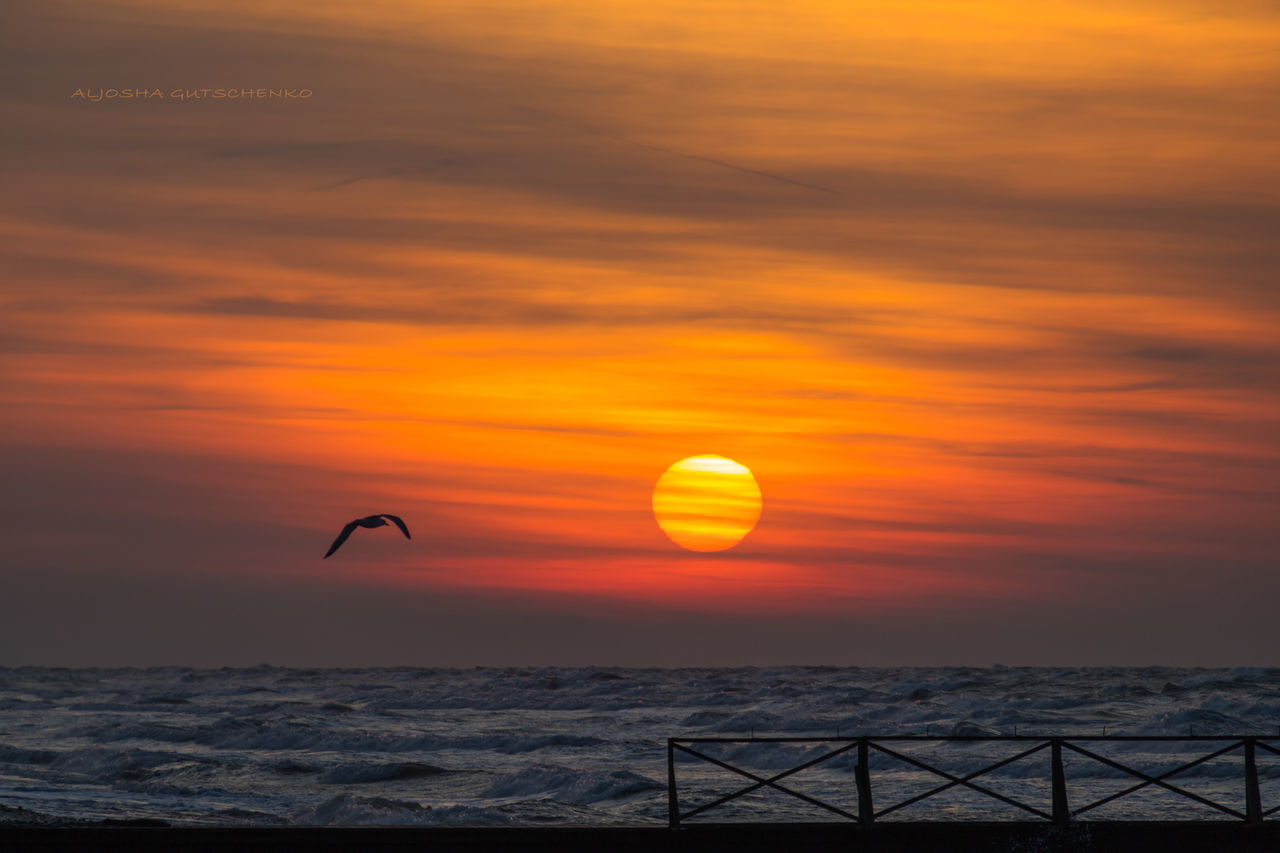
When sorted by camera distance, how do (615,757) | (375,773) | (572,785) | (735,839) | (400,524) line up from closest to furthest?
(735,839)
(400,524)
(572,785)
(375,773)
(615,757)

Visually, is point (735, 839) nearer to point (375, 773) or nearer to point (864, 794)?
point (864, 794)

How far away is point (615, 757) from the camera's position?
4897 centimetres

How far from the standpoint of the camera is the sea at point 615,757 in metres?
32.5

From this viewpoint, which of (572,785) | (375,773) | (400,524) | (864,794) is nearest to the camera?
(864,794)

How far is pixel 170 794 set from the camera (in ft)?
121

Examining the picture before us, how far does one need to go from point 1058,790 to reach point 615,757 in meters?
32.4

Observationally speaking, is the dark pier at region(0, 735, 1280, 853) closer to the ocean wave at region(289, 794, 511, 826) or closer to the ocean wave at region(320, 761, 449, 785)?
the ocean wave at region(289, 794, 511, 826)

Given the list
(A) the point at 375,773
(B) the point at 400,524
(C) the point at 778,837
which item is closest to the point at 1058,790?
(C) the point at 778,837

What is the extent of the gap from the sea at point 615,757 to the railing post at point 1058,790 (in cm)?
75

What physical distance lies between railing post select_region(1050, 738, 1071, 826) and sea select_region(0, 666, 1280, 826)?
0.75 metres

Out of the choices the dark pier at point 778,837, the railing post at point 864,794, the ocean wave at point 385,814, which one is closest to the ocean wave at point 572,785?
the ocean wave at point 385,814

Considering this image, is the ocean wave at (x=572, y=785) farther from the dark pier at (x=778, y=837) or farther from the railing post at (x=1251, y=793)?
the railing post at (x=1251, y=793)

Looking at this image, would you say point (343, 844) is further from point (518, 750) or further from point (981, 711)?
point (981, 711)

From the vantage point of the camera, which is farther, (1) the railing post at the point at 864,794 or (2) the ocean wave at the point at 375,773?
(2) the ocean wave at the point at 375,773
